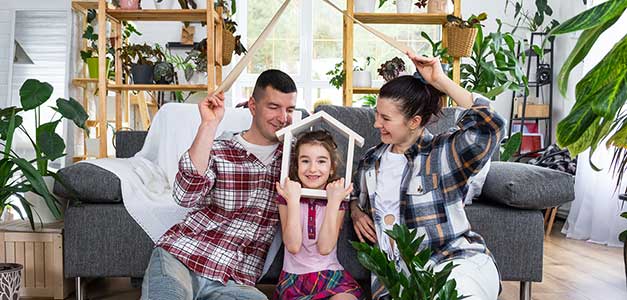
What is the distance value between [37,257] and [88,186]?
45 centimetres

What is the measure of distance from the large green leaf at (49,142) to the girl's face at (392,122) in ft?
4.28

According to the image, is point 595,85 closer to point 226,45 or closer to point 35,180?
point 35,180

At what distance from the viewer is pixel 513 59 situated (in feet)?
14.0

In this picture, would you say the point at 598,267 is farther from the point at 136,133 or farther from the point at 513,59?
the point at 136,133

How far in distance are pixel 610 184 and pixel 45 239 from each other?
11.9ft

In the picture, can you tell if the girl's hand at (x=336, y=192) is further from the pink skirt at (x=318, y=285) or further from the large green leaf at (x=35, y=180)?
the large green leaf at (x=35, y=180)

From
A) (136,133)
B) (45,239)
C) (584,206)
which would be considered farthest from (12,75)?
(584,206)

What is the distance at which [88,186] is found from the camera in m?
2.37

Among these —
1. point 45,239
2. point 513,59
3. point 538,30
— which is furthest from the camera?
point 538,30

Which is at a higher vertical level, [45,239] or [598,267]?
[45,239]

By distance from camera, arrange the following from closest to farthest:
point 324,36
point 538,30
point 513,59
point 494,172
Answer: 1. point 494,172
2. point 513,59
3. point 538,30
4. point 324,36

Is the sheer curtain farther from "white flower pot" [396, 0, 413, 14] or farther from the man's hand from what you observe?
the man's hand

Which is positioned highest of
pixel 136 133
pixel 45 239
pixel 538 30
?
pixel 538 30

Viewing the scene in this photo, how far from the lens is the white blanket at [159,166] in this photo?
2375 millimetres
